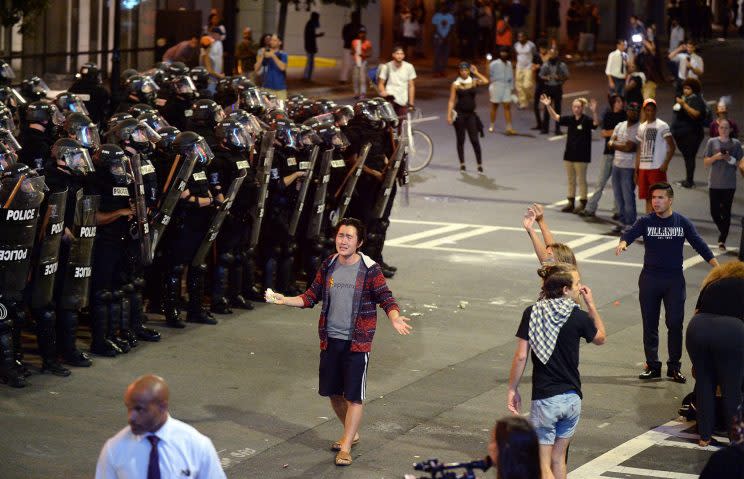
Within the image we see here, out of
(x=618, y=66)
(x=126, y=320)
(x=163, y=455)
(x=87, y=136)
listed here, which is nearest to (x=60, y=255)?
(x=126, y=320)

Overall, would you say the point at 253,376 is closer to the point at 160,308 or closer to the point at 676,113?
the point at 160,308

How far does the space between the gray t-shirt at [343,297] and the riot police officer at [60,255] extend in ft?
9.26

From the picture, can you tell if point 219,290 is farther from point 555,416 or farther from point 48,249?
point 555,416

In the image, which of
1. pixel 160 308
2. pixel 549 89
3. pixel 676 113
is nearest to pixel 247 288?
pixel 160 308

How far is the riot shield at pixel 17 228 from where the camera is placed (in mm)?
11008

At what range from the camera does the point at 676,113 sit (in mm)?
24766

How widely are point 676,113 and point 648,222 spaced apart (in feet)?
42.4

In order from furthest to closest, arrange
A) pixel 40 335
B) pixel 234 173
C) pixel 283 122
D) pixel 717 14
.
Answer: pixel 717 14
pixel 283 122
pixel 234 173
pixel 40 335

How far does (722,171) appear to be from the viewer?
63.2 ft

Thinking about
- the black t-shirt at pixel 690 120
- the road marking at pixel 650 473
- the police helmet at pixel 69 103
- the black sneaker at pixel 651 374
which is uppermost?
the police helmet at pixel 69 103

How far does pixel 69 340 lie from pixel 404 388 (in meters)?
2.92

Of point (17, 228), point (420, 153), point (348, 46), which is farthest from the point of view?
point (348, 46)

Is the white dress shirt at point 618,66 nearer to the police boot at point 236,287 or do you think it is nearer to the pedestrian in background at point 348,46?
the pedestrian in background at point 348,46

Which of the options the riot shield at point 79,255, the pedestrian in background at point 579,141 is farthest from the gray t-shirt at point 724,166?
the riot shield at point 79,255
